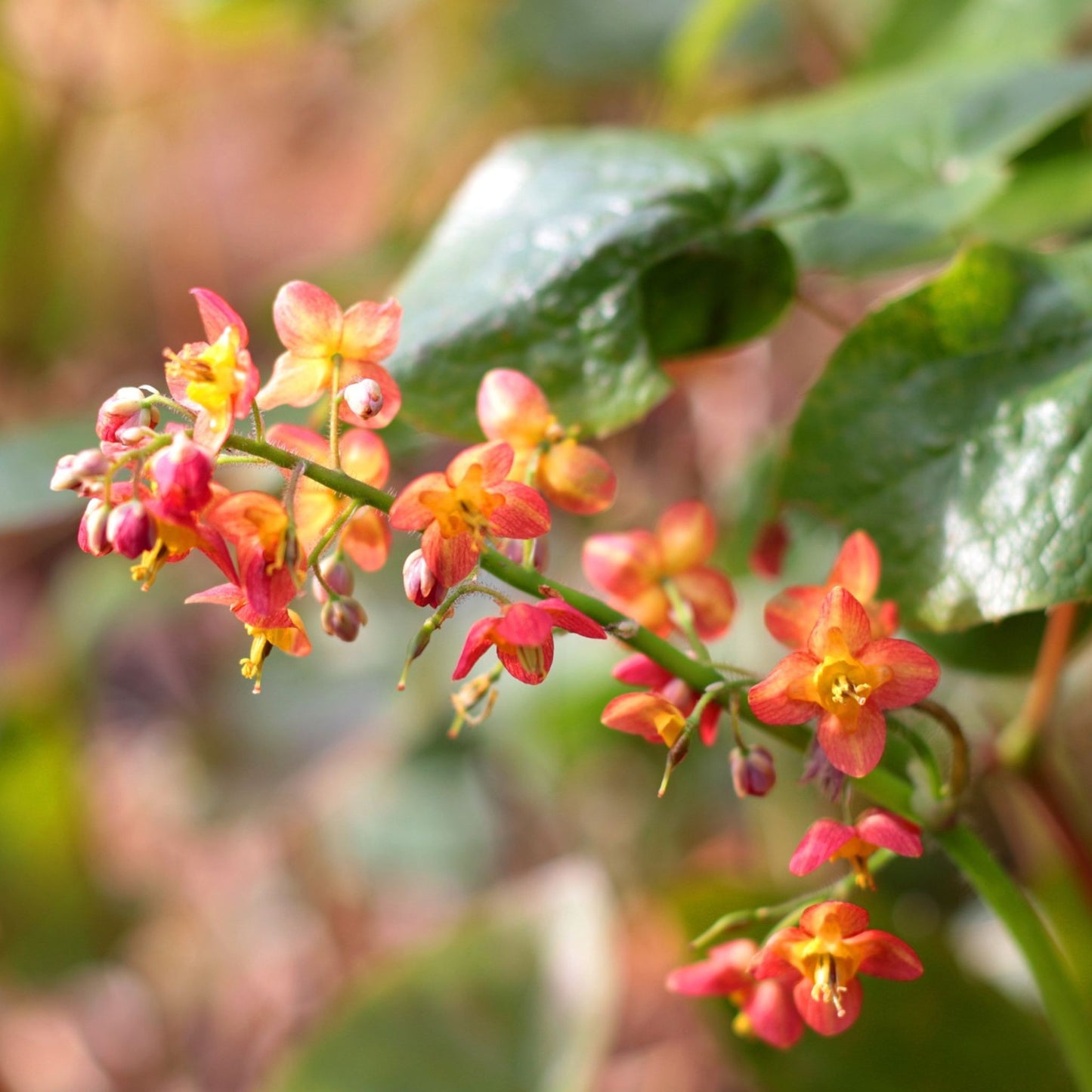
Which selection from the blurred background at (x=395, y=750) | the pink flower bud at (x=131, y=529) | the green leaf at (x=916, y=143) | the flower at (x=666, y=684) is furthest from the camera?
the blurred background at (x=395, y=750)

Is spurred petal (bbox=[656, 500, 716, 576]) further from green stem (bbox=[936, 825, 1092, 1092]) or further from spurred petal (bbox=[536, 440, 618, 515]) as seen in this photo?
green stem (bbox=[936, 825, 1092, 1092])

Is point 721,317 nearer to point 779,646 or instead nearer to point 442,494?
point 442,494

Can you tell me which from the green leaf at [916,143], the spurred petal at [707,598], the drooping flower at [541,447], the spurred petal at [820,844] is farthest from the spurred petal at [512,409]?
the green leaf at [916,143]

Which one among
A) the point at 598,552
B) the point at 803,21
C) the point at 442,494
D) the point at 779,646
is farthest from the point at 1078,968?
the point at 803,21

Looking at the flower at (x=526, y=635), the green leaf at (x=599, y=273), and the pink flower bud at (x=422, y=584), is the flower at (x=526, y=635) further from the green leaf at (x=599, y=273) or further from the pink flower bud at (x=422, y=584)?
the green leaf at (x=599, y=273)

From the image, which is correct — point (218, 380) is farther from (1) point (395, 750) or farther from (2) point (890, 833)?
(1) point (395, 750)

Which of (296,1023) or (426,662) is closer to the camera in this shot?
(426,662)

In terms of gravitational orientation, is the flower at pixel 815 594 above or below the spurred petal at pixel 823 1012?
above
